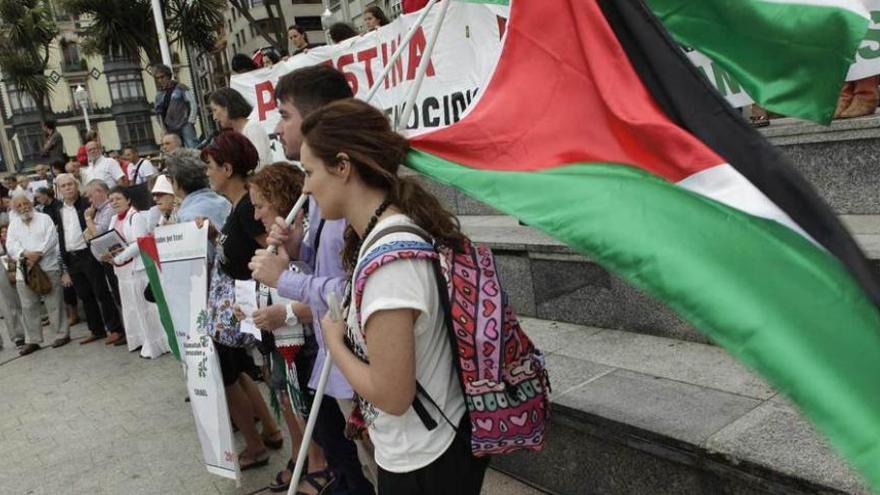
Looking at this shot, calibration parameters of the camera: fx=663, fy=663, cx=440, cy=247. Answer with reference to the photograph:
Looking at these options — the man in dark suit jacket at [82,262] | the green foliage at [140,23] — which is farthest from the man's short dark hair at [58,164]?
the green foliage at [140,23]

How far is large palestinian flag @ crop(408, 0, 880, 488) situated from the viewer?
51.3 inches

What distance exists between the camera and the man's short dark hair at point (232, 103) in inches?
189

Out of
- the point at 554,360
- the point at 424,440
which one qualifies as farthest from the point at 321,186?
the point at 554,360

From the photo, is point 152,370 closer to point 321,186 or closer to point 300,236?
point 300,236

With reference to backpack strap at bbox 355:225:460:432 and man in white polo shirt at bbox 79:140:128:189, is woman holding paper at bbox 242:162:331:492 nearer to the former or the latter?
backpack strap at bbox 355:225:460:432

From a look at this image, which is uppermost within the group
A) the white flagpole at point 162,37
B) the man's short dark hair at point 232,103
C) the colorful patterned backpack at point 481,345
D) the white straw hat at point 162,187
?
the white flagpole at point 162,37

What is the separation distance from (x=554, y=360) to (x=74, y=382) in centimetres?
545

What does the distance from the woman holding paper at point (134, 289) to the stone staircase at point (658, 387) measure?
4.10 metres

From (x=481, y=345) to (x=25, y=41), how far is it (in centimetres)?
3606

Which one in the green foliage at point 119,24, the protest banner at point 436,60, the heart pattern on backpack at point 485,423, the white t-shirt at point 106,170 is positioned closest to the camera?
the heart pattern on backpack at point 485,423

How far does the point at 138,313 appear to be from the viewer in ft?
24.5

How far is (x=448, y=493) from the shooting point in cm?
190

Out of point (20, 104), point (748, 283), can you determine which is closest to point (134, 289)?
point (748, 283)

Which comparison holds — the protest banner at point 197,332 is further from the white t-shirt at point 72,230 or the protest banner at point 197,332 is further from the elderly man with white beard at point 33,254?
the elderly man with white beard at point 33,254
